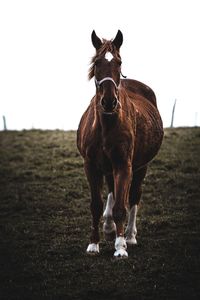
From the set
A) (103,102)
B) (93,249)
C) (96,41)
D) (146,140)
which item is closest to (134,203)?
(146,140)

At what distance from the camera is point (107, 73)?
7.62m

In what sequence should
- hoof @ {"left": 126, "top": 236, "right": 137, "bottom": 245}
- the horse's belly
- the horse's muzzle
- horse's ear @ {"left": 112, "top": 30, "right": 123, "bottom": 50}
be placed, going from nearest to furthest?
the horse's muzzle, horse's ear @ {"left": 112, "top": 30, "right": 123, "bottom": 50}, hoof @ {"left": 126, "top": 236, "right": 137, "bottom": 245}, the horse's belly

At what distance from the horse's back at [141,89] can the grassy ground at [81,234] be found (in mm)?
2596

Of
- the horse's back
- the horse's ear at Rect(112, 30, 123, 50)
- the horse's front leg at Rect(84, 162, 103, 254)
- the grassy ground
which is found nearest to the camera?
the grassy ground

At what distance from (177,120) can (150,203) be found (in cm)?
1932

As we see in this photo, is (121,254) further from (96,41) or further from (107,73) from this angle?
(96,41)

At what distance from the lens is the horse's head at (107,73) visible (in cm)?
739

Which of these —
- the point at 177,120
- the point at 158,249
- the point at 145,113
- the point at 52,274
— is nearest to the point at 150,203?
the point at 145,113

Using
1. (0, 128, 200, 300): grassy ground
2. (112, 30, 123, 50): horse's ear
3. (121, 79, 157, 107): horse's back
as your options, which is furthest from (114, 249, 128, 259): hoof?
(121, 79, 157, 107): horse's back

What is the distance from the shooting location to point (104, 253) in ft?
27.9

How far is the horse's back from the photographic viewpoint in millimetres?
11297

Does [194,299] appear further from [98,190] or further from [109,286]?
[98,190]

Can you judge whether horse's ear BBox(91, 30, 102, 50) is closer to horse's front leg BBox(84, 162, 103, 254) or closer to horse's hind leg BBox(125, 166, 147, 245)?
horse's front leg BBox(84, 162, 103, 254)

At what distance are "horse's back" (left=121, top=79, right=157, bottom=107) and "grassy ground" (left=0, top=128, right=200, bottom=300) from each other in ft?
8.52
